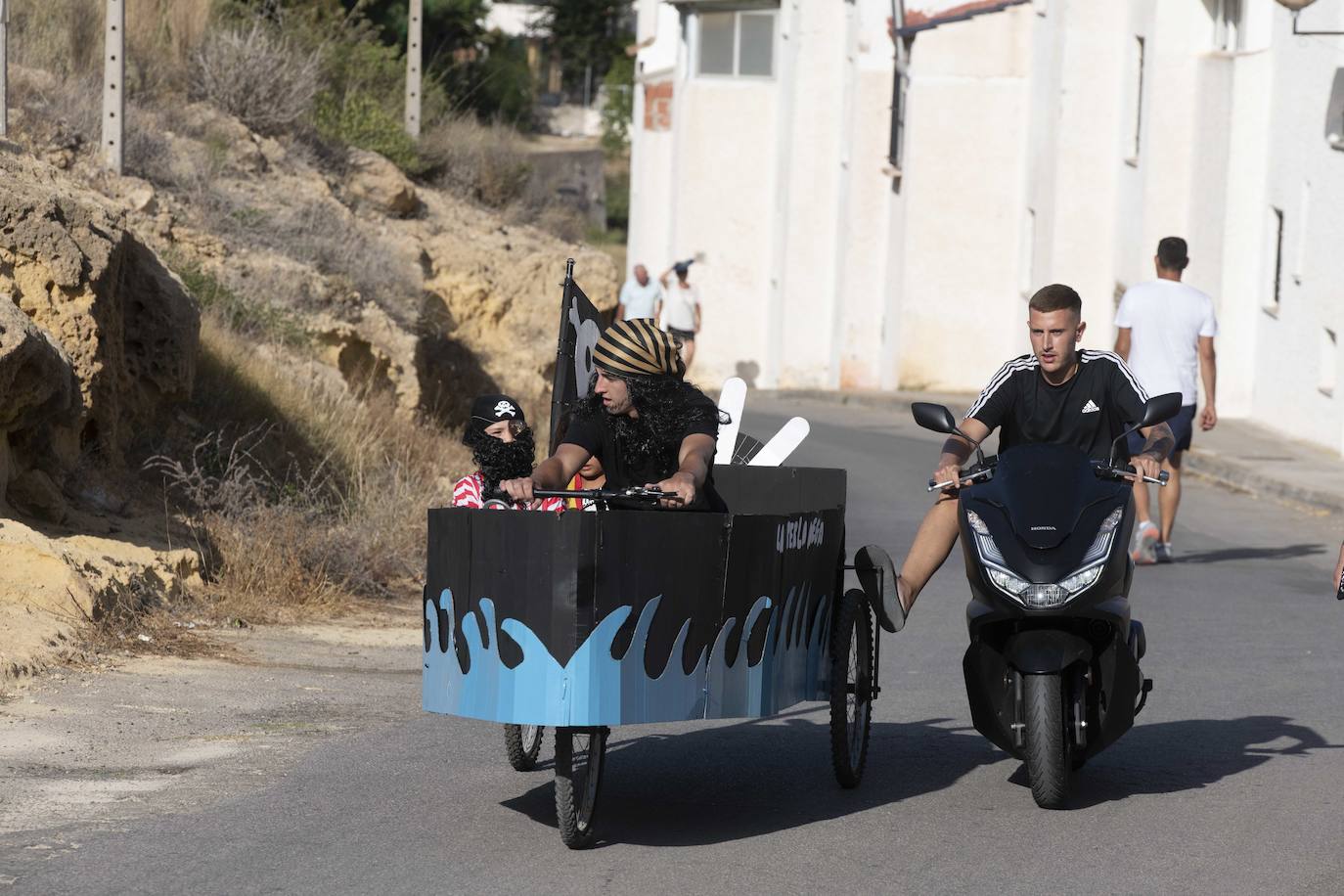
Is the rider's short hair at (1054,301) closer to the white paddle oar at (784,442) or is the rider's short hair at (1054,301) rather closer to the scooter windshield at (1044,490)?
the scooter windshield at (1044,490)

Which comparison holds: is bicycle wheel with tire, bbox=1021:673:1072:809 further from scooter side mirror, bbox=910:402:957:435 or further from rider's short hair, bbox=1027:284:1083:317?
rider's short hair, bbox=1027:284:1083:317

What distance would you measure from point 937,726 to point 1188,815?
5.66 ft

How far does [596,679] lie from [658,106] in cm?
4297

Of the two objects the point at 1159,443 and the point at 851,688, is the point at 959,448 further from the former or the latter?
the point at 851,688

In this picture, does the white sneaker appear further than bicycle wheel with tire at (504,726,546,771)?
Yes

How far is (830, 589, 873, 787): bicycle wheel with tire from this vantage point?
6.82 meters

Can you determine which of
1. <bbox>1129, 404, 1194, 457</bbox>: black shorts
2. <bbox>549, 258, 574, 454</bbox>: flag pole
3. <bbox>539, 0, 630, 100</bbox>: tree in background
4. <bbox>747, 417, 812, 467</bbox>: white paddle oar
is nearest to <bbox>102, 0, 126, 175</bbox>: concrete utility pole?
<bbox>1129, 404, 1194, 457</bbox>: black shorts

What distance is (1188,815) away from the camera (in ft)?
21.8

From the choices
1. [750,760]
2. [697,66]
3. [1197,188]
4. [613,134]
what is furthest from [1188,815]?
[613,134]

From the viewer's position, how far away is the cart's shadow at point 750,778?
256 inches

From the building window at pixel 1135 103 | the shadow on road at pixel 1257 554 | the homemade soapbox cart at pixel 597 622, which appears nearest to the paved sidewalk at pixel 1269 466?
the shadow on road at pixel 1257 554

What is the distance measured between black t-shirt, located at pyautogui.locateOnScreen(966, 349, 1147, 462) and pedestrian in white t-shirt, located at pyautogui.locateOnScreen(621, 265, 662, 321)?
2042 cm

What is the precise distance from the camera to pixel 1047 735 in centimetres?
650

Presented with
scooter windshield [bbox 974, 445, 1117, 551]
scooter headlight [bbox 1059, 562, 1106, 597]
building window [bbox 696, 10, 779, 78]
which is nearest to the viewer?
scooter headlight [bbox 1059, 562, 1106, 597]
